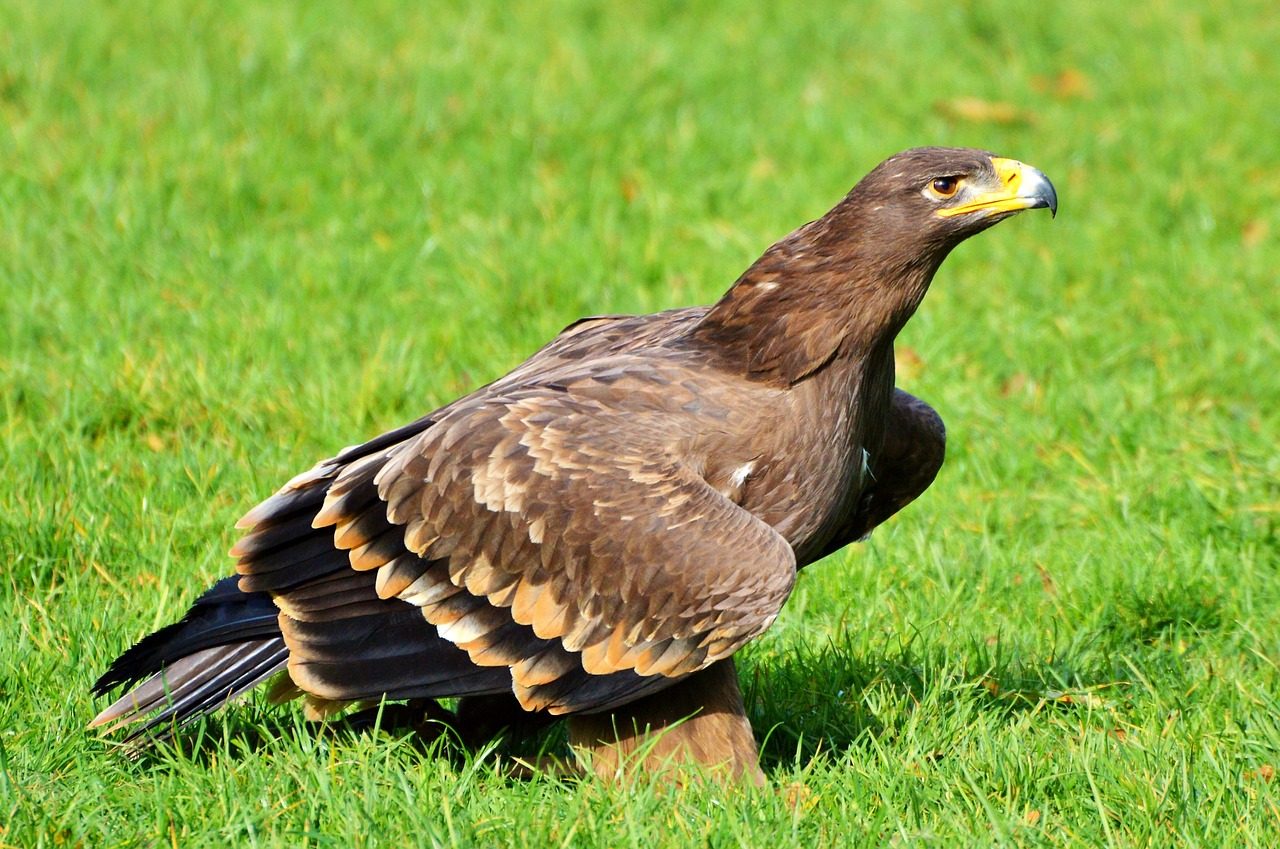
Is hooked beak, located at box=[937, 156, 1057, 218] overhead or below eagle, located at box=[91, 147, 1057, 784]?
overhead

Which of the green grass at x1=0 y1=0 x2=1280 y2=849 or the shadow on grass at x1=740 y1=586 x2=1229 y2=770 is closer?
the green grass at x1=0 y1=0 x2=1280 y2=849

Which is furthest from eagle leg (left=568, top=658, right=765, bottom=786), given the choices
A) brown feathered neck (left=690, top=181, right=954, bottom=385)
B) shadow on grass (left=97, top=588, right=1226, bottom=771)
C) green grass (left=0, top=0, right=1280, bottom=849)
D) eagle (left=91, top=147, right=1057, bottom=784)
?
brown feathered neck (left=690, top=181, right=954, bottom=385)

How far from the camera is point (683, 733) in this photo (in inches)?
173

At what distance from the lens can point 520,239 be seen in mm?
8219

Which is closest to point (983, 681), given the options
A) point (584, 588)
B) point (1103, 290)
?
point (584, 588)

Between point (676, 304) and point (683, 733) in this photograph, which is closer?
point (683, 733)

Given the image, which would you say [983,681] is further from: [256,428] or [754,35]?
[754,35]

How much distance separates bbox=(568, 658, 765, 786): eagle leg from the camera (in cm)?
436

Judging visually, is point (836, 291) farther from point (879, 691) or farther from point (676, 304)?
point (676, 304)

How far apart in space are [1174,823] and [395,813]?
2.03 m

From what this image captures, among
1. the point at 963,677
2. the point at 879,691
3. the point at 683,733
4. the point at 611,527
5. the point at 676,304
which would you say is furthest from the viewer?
the point at 676,304

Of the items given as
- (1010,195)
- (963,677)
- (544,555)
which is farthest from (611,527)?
A: (963,677)

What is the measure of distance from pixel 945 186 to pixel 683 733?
5.43 feet

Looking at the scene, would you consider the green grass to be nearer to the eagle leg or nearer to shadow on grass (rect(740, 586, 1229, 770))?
shadow on grass (rect(740, 586, 1229, 770))
